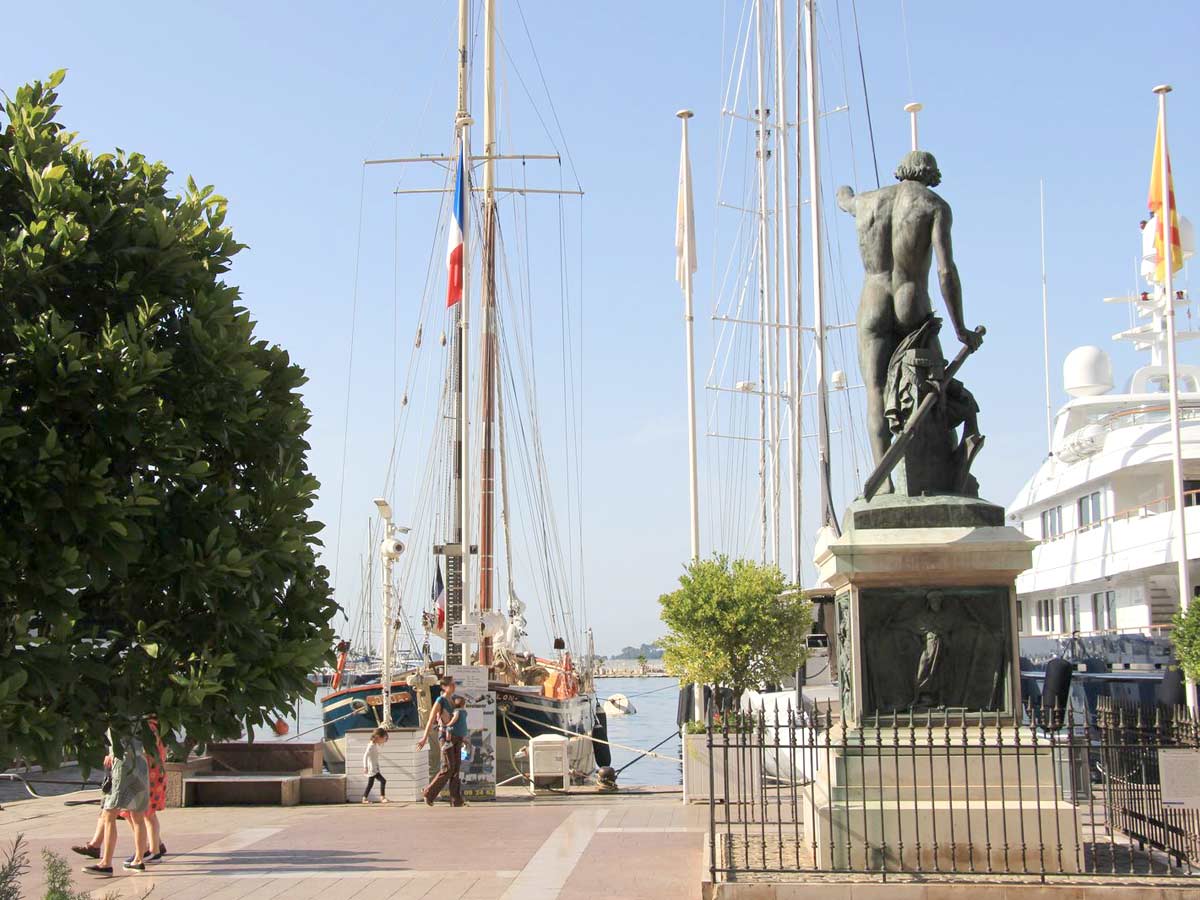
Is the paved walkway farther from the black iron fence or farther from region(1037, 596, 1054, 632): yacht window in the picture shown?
region(1037, 596, 1054, 632): yacht window

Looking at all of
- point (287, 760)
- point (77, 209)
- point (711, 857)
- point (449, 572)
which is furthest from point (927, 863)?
point (449, 572)

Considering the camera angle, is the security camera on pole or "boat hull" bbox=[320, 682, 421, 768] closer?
the security camera on pole

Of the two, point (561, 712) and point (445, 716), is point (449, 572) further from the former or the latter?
point (445, 716)

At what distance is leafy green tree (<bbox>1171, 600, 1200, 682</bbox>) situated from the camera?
74.6 ft

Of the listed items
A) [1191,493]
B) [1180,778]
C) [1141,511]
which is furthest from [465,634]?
[1141,511]

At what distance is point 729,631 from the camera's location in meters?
18.8

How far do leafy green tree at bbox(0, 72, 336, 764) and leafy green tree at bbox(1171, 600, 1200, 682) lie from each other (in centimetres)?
2072

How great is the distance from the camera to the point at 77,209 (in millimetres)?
5512

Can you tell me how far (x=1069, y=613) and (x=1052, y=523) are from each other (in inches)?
116

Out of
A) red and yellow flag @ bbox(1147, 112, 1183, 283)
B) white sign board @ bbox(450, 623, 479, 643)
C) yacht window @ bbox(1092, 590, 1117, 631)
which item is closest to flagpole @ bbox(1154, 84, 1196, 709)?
red and yellow flag @ bbox(1147, 112, 1183, 283)

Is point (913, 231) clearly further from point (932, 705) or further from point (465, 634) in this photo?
point (465, 634)

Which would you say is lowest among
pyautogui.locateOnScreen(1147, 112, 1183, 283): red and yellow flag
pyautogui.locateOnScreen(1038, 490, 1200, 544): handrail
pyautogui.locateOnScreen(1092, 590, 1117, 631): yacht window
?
pyautogui.locateOnScreen(1092, 590, 1117, 631): yacht window

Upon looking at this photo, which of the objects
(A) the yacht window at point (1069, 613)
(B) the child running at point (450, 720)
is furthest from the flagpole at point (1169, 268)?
(B) the child running at point (450, 720)

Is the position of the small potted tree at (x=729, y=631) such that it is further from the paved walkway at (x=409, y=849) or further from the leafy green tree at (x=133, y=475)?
the leafy green tree at (x=133, y=475)
